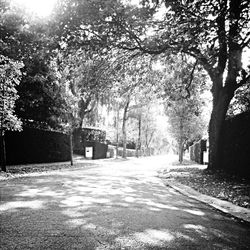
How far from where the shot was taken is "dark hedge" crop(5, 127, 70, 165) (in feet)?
58.2

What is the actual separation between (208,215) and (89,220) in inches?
107

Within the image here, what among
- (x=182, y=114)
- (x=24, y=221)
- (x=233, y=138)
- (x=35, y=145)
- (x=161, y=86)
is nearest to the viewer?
(x=24, y=221)

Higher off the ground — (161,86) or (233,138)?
(161,86)

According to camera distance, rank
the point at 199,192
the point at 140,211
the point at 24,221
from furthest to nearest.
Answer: the point at 199,192
the point at 140,211
the point at 24,221

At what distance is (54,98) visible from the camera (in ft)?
68.0

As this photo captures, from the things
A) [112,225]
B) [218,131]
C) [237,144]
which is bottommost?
[112,225]

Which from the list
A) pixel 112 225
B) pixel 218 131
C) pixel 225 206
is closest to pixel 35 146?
pixel 218 131

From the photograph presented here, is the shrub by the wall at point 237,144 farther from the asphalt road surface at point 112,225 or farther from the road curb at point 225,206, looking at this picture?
the asphalt road surface at point 112,225

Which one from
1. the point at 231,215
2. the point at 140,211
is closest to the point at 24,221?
the point at 140,211

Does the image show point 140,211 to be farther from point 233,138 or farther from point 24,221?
point 233,138

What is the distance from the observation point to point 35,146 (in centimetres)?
2036

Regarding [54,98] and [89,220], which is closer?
[89,220]

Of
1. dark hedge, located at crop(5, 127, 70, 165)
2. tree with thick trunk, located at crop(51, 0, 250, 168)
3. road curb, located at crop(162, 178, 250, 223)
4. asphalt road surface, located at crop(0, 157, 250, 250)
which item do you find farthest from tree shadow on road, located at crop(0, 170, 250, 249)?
dark hedge, located at crop(5, 127, 70, 165)

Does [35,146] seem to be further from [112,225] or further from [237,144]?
[112,225]
